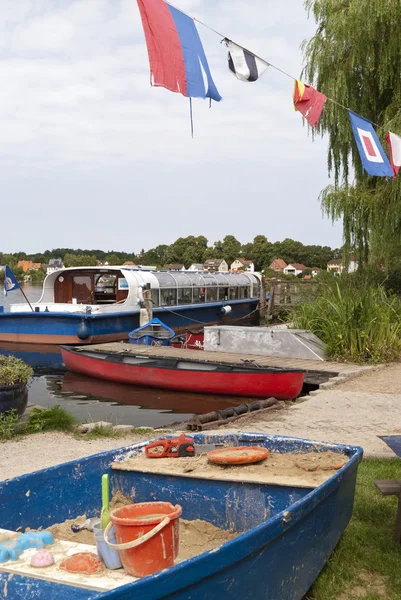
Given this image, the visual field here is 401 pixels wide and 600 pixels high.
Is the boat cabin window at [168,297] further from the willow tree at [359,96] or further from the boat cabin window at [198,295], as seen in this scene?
the willow tree at [359,96]

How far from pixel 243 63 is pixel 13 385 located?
549 cm

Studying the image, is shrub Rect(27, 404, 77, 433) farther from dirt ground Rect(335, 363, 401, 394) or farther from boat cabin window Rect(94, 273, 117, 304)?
boat cabin window Rect(94, 273, 117, 304)

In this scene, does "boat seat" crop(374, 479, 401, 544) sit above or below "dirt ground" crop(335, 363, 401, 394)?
above

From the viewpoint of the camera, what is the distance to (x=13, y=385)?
824cm

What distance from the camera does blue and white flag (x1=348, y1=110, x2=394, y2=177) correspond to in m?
11.1

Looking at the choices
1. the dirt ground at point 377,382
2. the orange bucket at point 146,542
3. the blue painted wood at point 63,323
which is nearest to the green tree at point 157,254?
the blue painted wood at point 63,323

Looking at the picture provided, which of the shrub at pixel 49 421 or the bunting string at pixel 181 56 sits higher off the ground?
the bunting string at pixel 181 56

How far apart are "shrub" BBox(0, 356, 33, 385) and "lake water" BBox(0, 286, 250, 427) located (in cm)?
258

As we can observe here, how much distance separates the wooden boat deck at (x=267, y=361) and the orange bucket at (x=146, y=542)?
33.0 ft

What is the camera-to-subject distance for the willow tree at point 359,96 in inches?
706

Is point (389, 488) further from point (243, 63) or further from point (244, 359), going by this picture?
point (244, 359)

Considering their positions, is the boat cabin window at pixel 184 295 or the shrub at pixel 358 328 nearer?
the shrub at pixel 358 328

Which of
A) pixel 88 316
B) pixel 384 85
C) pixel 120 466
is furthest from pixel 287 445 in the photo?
pixel 88 316

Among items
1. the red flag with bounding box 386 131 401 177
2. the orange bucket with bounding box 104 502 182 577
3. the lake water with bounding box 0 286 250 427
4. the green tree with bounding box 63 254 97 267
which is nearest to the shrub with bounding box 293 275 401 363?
the lake water with bounding box 0 286 250 427
